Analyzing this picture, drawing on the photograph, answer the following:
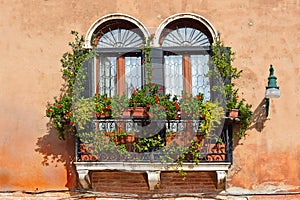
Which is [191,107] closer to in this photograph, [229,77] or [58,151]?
[229,77]

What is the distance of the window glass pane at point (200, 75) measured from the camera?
942 cm

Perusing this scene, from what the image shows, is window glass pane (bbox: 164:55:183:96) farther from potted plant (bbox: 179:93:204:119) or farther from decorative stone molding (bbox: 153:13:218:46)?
potted plant (bbox: 179:93:204:119)

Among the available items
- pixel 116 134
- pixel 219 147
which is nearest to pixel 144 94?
pixel 116 134

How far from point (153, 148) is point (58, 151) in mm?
1558

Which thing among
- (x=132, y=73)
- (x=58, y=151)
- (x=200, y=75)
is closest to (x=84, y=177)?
(x=58, y=151)

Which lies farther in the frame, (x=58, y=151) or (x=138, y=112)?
(x=58, y=151)

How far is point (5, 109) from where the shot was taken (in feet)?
30.7

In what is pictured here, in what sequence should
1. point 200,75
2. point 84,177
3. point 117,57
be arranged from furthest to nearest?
point 117,57
point 200,75
point 84,177

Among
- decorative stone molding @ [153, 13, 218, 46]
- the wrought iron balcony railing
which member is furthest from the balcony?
decorative stone molding @ [153, 13, 218, 46]

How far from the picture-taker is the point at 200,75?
9.48 meters

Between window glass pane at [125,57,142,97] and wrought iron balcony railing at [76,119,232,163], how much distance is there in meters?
0.81

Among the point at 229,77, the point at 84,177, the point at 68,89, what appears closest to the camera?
the point at 84,177

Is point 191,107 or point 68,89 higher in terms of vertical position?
point 68,89

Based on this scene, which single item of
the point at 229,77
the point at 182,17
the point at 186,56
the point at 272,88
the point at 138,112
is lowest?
the point at 138,112
